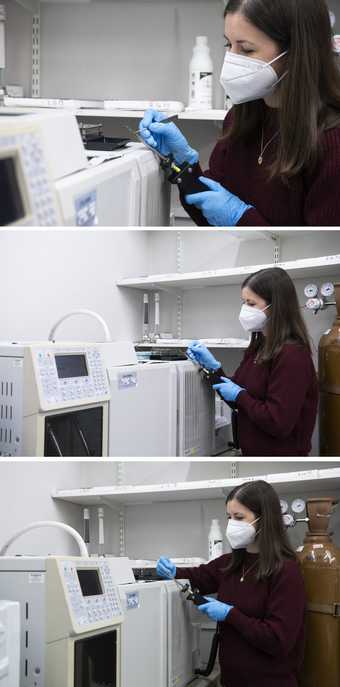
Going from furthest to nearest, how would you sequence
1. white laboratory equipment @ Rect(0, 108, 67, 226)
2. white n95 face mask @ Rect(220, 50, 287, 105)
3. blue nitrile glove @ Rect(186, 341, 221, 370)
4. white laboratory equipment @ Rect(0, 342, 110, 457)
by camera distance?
blue nitrile glove @ Rect(186, 341, 221, 370) < white laboratory equipment @ Rect(0, 342, 110, 457) < white n95 face mask @ Rect(220, 50, 287, 105) < white laboratory equipment @ Rect(0, 108, 67, 226)

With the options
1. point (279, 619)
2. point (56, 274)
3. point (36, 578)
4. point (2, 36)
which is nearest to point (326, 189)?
point (56, 274)

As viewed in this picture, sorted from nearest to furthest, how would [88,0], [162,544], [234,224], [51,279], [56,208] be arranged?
1. [56,208]
2. [234,224]
3. [51,279]
4. [162,544]
5. [88,0]

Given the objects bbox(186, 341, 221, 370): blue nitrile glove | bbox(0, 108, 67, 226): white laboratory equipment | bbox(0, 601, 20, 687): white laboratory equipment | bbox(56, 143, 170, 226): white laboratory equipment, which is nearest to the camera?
bbox(0, 108, 67, 226): white laboratory equipment

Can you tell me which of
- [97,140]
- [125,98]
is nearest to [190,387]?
[97,140]

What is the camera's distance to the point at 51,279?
2270 mm

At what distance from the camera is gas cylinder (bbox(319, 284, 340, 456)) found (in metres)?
2.31

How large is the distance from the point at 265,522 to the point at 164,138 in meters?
A: 1.31

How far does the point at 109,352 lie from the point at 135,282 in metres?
0.34

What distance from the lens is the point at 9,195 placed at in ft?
4.05

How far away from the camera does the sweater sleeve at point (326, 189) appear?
5.44 feet

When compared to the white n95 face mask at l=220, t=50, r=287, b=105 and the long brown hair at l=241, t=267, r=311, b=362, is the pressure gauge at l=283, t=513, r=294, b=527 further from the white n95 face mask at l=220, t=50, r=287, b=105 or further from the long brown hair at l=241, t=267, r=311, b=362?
the white n95 face mask at l=220, t=50, r=287, b=105

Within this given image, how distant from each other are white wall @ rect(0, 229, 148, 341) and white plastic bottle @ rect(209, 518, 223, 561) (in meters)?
1.26

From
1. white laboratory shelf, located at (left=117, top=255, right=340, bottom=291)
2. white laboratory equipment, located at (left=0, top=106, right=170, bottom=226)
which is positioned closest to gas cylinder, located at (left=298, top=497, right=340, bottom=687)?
white laboratory shelf, located at (left=117, top=255, right=340, bottom=291)

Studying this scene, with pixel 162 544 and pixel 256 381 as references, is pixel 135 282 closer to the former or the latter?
pixel 256 381
